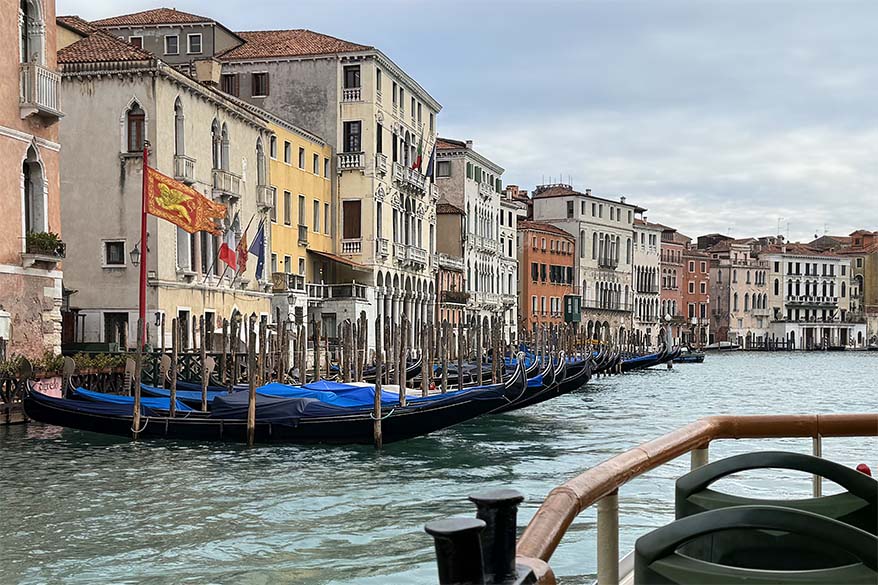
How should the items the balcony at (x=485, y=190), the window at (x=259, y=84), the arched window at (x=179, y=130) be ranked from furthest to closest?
the balcony at (x=485, y=190), the window at (x=259, y=84), the arched window at (x=179, y=130)

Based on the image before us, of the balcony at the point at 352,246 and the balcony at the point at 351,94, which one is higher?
the balcony at the point at 351,94

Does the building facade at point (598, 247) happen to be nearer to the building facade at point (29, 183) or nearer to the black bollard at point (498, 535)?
the building facade at point (29, 183)

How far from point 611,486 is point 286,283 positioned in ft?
75.3

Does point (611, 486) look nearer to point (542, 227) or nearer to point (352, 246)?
point (352, 246)

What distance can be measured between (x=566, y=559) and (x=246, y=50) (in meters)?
25.5

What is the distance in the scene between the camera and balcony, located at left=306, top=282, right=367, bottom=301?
2706 centimetres

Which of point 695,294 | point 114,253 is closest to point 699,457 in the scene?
point 114,253

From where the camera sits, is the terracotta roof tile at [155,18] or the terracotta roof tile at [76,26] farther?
A: the terracotta roof tile at [155,18]

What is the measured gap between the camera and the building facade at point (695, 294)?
214 ft

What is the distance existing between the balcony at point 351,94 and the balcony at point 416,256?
482 centimetres

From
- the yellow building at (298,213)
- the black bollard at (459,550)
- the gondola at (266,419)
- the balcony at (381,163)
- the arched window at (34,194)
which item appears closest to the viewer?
the black bollard at (459,550)

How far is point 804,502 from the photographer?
194cm

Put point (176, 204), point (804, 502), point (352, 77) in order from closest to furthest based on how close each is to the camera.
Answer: point (804, 502) → point (176, 204) → point (352, 77)

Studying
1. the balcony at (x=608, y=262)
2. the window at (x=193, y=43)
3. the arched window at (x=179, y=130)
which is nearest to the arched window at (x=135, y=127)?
the arched window at (x=179, y=130)
